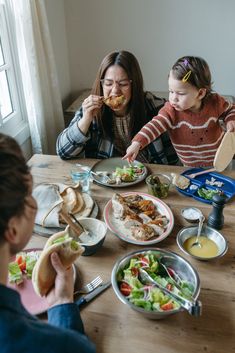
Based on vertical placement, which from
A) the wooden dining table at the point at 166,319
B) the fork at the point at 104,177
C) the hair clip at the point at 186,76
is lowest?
the wooden dining table at the point at 166,319

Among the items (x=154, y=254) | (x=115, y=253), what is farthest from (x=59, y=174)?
(x=154, y=254)

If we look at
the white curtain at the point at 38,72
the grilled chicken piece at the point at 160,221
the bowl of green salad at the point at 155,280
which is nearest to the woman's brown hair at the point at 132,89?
the white curtain at the point at 38,72

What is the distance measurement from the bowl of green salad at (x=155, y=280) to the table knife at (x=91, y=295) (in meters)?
0.05

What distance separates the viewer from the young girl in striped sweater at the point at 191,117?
1.80m

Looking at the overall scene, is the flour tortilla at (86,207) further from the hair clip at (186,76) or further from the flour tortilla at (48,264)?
the hair clip at (186,76)

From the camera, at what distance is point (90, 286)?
107 cm

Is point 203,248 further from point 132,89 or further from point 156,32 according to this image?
point 156,32

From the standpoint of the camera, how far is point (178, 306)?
0.96 meters

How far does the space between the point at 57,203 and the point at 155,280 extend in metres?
0.52

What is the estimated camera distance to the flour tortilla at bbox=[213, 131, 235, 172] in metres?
1.62

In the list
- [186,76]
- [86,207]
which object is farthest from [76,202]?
[186,76]

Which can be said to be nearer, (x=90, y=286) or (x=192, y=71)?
(x=90, y=286)

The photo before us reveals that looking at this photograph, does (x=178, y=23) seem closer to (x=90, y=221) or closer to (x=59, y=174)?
(x=59, y=174)

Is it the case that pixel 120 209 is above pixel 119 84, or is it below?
below
